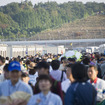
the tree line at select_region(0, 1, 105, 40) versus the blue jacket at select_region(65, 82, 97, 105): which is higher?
the tree line at select_region(0, 1, 105, 40)

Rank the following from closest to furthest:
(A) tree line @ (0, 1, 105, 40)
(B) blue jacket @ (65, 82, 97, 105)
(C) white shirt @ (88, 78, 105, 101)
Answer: (B) blue jacket @ (65, 82, 97, 105), (C) white shirt @ (88, 78, 105, 101), (A) tree line @ (0, 1, 105, 40)

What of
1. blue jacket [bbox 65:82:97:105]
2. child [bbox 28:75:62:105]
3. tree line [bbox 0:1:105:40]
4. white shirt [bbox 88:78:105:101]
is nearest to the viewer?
child [bbox 28:75:62:105]

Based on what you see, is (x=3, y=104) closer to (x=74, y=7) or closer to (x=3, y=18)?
(x=3, y=18)

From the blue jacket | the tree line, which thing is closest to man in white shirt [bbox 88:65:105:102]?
the blue jacket

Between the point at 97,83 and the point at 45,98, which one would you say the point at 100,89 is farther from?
the point at 45,98

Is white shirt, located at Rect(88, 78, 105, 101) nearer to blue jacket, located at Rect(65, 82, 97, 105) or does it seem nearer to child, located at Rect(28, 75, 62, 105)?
blue jacket, located at Rect(65, 82, 97, 105)

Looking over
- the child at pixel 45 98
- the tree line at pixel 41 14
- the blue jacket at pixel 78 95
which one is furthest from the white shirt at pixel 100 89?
the tree line at pixel 41 14

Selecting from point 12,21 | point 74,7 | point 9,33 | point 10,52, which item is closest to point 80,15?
point 74,7

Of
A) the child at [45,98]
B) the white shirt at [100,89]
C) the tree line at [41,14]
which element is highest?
the tree line at [41,14]

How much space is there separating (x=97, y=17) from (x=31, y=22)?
27519 millimetres

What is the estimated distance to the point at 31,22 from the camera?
158875 millimetres

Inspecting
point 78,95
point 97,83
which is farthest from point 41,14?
point 78,95

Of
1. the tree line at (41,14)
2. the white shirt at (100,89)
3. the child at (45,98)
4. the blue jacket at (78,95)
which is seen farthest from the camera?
the tree line at (41,14)

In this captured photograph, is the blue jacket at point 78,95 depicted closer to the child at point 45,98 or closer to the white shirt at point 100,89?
the child at point 45,98
